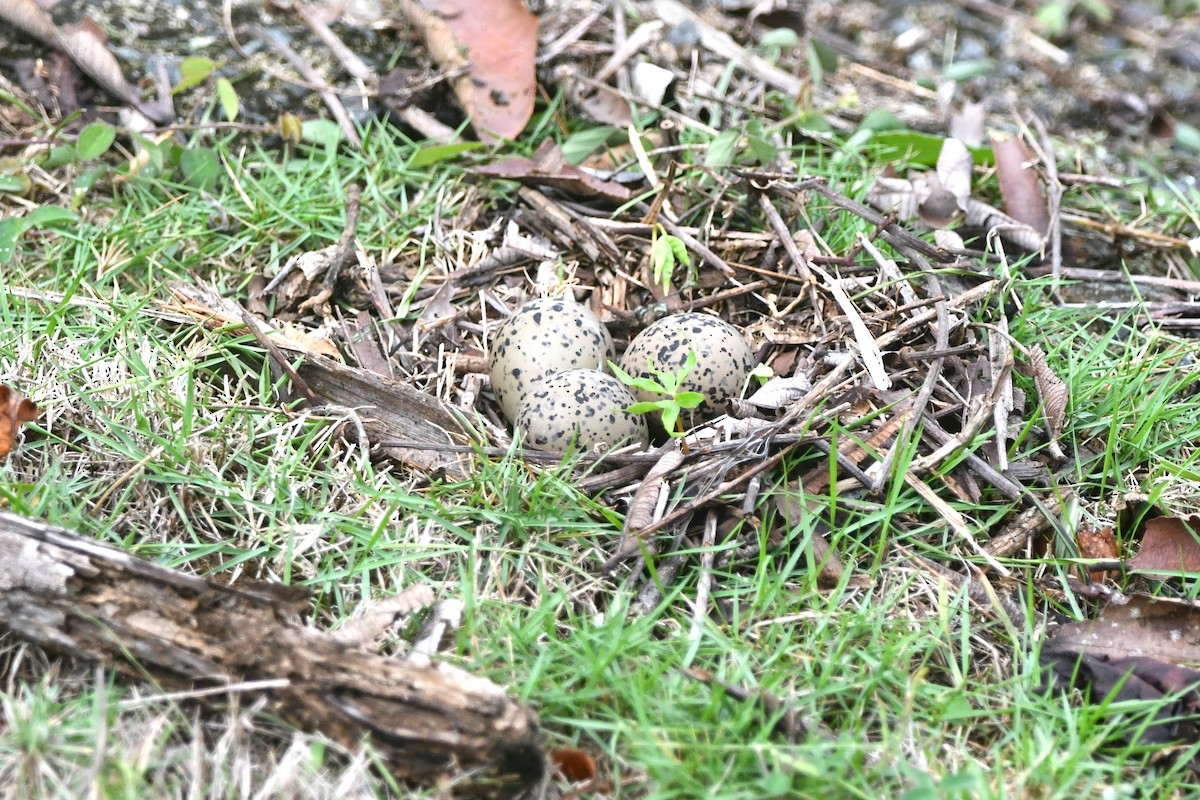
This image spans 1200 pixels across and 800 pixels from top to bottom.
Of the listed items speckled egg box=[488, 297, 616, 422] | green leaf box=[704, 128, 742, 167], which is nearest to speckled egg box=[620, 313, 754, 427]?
speckled egg box=[488, 297, 616, 422]

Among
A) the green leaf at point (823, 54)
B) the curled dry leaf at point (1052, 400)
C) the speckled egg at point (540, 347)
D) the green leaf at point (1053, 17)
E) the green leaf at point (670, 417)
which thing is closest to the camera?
the green leaf at point (670, 417)

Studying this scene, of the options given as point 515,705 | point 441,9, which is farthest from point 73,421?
point 441,9

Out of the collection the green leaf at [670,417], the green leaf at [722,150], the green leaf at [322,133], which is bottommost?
the green leaf at [670,417]

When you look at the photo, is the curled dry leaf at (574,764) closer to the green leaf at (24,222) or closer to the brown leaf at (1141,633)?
the brown leaf at (1141,633)

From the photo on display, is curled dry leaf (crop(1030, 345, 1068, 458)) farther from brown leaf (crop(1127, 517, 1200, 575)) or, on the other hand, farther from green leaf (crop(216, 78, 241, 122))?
green leaf (crop(216, 78, 241, 122))

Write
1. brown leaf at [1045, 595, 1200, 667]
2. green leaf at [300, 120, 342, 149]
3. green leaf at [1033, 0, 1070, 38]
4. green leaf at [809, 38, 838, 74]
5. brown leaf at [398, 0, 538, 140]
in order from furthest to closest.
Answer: green leaf at [1033, 0, 1070, 38]
green leaf at [809, 38, 838, 74]
brown leaf at [398, 0, 538, 140]
green leaf at [300, 120, 342, 149]
brown leaf at [1045, 595, 1200, 667]

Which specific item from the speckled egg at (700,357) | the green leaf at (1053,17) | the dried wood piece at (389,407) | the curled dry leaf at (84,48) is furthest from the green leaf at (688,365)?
the green leaf at (1053,17)
